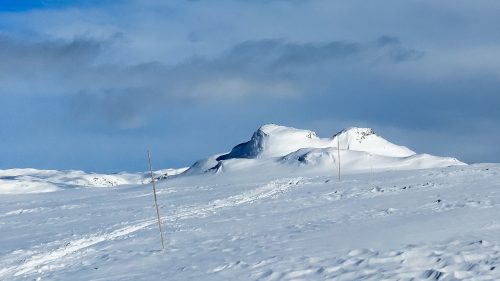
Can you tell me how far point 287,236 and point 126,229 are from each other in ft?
24.2

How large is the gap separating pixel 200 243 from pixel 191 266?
320 cm

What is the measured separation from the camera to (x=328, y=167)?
171 ft

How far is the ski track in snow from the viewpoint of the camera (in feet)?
60.5

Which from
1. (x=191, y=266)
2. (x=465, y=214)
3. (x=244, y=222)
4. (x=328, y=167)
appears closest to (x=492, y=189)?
(x=465, y=214)

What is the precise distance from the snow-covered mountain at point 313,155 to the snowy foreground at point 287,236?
20.0 meters

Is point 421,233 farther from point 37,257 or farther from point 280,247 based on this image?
point 37,257

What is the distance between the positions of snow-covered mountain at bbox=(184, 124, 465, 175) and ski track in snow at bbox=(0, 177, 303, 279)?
15516mm

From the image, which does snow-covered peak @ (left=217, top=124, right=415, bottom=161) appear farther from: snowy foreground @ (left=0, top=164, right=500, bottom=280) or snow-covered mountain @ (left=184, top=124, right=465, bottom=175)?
snowy foreground @ (left=0, top=164, right=500, bottom=280)

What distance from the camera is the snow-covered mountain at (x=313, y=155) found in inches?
2111

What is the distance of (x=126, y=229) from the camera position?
23.9 metres

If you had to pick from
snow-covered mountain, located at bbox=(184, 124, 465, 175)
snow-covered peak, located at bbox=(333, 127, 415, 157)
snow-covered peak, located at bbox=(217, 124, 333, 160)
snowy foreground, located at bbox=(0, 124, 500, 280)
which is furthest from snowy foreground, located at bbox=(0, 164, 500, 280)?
snow-covered peak, located at bbox=(217, 124, 333, 160)

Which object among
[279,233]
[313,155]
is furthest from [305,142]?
[279,233]

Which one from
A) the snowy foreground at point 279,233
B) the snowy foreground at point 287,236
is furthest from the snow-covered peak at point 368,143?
the snowy foreground at point 287,236

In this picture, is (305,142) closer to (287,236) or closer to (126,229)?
(126,229)
